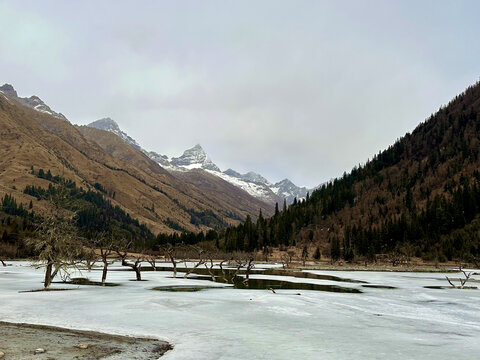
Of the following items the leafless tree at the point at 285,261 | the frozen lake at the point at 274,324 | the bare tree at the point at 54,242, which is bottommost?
the leafless tree at the point at 285,261

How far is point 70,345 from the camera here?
16703mm

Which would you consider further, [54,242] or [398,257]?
[398,257]

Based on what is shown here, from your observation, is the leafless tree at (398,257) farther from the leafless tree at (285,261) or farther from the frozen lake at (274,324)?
the frozen lake at (274,324)

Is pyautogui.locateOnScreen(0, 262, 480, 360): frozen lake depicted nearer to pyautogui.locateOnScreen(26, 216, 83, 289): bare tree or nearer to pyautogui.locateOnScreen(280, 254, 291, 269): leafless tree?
pyautogui.locateOnScreen(26, 216, 83, 289): bare tree

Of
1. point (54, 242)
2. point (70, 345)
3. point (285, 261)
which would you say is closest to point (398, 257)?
point (285, 261)

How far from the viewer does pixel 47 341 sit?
56.6 feet

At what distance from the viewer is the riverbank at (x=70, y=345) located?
49.0 ft

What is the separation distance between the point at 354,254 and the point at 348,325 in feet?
476

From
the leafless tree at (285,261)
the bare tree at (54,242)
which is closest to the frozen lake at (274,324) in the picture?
the bare tree at (54,242)

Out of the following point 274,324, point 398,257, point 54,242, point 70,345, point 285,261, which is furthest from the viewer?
point 285,261

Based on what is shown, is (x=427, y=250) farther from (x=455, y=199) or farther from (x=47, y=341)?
(x=47, y=341)

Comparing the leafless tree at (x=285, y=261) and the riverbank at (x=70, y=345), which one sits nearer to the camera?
the riverbank at (x=70, y=345)

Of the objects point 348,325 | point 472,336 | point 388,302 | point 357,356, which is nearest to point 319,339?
point 357,356

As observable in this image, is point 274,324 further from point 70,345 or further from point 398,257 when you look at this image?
point 398,257
